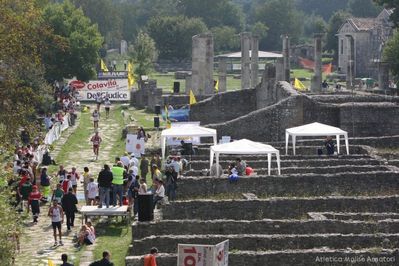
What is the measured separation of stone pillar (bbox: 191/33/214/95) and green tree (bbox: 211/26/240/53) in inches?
2323

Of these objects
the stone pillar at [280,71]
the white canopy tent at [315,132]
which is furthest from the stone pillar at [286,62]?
the white canopy tent at [315,132]

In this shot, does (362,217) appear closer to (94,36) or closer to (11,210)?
(11,210)

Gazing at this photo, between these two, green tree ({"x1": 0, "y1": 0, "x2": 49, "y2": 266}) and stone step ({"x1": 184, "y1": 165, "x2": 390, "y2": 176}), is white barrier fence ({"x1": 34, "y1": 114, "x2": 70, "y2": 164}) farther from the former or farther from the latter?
stone step ({"x1": 184, "y1": 165, "x2": 390, "y2": 176})

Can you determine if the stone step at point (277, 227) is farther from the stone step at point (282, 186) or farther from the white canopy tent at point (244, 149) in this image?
the white canopy tent at point (244, 149)

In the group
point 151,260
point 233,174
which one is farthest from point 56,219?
point 233,174

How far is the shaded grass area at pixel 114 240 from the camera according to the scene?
25094 mm

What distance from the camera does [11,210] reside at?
874 inches

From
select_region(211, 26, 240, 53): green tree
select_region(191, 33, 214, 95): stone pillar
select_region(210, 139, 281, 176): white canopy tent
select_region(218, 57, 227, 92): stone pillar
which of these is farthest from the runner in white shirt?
select_region(211, 26, 240, 53): green tree

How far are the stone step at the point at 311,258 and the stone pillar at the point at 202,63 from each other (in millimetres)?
39372

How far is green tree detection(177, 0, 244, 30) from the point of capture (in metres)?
135

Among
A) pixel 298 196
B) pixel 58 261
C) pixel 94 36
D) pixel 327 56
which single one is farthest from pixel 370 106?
pixel 327 56

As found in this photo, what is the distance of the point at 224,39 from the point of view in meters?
122

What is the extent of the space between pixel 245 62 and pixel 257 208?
40.8 metres

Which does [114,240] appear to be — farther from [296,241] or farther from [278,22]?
[278,22]
